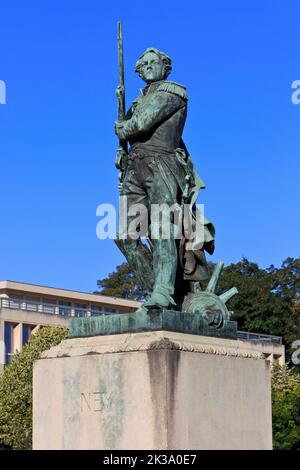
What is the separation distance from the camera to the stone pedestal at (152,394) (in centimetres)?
1023

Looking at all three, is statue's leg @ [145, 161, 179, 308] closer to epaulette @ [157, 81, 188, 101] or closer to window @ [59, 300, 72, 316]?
epaulette @ [157, 81, 188, 101]

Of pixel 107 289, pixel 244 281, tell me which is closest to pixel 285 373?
pixel 244 281

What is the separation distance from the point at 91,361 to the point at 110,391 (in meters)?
0.43

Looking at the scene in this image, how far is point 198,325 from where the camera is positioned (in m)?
11.2

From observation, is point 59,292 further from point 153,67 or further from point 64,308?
point 153,67

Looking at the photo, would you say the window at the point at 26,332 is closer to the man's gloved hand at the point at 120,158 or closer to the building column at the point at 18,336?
the building column at the point at 18,336

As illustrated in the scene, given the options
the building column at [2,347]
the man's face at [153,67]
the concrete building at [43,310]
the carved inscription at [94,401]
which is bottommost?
the carved inscription at [94,401]

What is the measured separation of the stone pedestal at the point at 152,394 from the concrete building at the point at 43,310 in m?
47.3

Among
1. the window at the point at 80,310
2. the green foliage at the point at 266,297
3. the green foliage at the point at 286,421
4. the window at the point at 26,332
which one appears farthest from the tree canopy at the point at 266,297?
the green foliage at the point at 286,421

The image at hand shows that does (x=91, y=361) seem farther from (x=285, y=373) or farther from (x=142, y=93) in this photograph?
(x=285, y=373)

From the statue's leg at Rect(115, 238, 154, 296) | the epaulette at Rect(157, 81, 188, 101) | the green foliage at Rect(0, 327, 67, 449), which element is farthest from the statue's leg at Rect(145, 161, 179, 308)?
the green foliage at Rect(0, 327, 67, 449)

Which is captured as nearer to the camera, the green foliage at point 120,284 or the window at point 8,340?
the window at point 8,340

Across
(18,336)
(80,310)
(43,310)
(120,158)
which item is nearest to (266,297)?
(80,310)

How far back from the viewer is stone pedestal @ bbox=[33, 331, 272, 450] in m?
10.2
